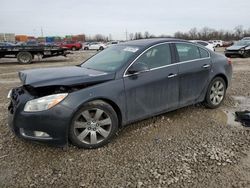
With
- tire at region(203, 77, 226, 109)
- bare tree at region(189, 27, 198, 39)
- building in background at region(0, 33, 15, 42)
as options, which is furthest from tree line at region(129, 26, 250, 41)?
tire at region(203, 77, 226, 109)

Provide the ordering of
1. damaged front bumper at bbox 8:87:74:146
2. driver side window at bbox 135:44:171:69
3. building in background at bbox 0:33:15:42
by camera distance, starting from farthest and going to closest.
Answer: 1. building in background at bbox 0:33:15:42
2. driver side window at bbox 135:44:171:69
3. damaged front bumper at bbox 8:87:74:146

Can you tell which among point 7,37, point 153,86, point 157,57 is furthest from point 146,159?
point 7,37

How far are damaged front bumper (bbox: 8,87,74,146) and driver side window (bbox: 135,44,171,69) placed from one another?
1493 mm

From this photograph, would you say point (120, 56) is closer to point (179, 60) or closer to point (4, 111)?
point (179, 60)

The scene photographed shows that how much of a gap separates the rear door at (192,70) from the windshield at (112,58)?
3.13 ft

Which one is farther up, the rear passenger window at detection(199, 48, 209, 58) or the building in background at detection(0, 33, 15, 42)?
the building in background at detection(0, 33, 15, 42)

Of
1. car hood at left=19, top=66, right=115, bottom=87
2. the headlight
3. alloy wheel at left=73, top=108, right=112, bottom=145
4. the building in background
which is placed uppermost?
the building in background

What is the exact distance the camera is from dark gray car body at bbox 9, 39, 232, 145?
3.21m

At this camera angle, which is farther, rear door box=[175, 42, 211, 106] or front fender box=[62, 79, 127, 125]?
rear door box=[175, 42, 211, 106]

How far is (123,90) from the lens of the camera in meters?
3.67

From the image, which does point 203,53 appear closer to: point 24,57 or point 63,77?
point 63,77

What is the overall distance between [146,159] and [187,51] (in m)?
2.38

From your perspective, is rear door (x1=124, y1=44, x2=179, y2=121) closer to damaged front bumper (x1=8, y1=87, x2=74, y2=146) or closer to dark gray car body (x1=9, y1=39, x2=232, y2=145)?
dark gray car body (x1=9, y1=39, x2=232, y2=145)

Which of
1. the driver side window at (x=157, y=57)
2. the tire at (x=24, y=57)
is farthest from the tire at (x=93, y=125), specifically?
the tire at (x=24, y=57)
